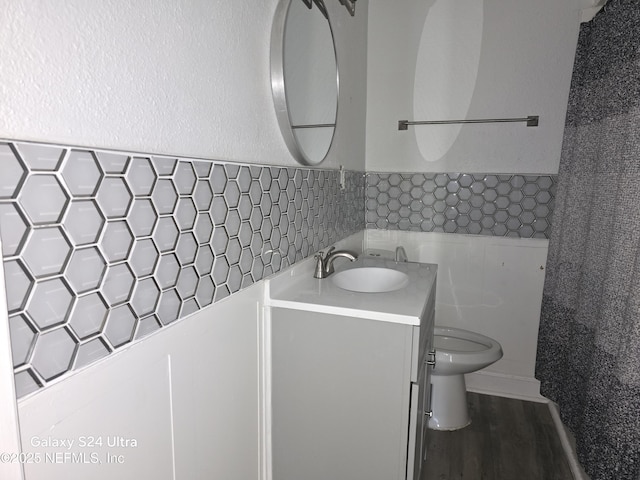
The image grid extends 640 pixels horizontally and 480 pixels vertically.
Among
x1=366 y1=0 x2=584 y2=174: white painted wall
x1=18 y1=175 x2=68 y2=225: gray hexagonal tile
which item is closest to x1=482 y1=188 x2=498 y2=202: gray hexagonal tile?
x1=366 y1=0 x2=584 y2=174: white painted wall

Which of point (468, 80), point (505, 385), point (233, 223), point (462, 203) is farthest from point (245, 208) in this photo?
point (505, 385)

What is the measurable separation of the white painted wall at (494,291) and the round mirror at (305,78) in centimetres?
96

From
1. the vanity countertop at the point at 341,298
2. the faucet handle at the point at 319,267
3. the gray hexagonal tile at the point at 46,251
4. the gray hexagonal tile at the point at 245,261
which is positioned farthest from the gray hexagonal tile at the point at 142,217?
the faucet handle at the point at 319,267

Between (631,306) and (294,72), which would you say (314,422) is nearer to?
(631,306)

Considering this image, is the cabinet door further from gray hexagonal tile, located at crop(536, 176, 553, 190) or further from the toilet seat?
gray hexagonal tile, located at crop(536, 176, 553, 190)

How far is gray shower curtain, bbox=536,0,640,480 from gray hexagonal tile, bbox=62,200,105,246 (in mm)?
1300

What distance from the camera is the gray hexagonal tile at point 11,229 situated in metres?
0.50

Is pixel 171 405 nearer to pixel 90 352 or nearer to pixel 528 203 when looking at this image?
pixel 90 352

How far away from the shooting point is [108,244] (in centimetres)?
65

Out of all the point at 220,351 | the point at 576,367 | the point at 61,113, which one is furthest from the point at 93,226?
the point at 576,367

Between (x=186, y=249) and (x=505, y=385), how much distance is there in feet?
6.70

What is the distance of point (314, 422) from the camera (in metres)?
1.25

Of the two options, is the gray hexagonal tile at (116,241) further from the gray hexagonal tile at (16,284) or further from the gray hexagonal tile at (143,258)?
the gray hexagonal tile at (16,284)

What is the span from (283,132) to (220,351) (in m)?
0.65
